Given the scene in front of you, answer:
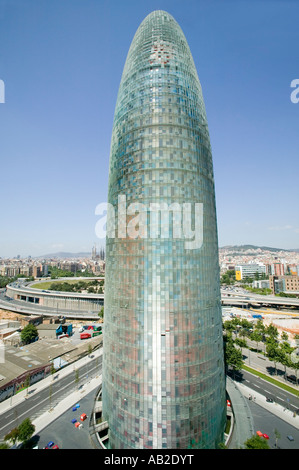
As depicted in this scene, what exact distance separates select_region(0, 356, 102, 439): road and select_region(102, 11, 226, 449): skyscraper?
13.5 m

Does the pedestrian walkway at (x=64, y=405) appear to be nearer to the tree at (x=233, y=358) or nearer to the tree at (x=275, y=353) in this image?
the tree at (x=233, y=358)

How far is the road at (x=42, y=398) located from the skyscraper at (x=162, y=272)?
13484mm

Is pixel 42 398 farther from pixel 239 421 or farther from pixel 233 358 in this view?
pixel 233 358

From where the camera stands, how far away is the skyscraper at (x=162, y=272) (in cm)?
2389

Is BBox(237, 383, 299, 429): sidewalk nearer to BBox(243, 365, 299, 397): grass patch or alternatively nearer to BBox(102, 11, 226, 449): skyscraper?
BBox(243, 365, 299, 397): grass patch

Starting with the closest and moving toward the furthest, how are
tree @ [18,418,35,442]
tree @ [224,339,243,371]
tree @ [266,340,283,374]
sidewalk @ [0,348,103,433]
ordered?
tree @ [18,418,35,442] < sidewalk @ [0,348,103,433] < tree @ [224,339,243,371] < tree @ [266,340,283,374]

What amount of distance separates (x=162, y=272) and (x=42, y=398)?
3156 cm

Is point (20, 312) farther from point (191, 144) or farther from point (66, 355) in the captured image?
point (191, 144)

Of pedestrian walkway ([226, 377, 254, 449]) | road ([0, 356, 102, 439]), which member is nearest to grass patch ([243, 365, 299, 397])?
pedestrian walkway ([226, 377, 254, 449])

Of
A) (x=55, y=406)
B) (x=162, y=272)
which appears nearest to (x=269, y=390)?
(x=162, y=272)

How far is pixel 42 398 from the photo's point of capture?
3678cm

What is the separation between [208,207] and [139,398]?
23301 mm

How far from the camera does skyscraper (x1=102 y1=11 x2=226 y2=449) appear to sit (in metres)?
23.9
